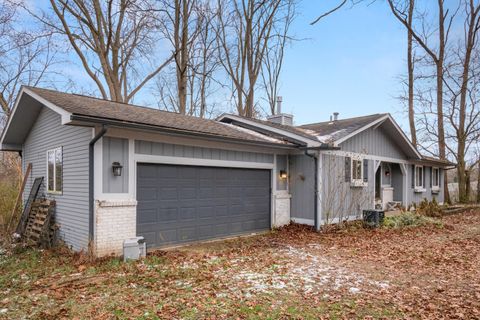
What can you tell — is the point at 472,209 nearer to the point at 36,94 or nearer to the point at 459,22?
the point at 459,22

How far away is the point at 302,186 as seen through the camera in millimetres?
10305

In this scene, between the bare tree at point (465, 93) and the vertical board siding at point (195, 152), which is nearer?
the vertical board siding at point (195, 152)

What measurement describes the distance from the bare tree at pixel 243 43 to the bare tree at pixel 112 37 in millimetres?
4118

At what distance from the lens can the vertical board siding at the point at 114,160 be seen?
259 inches

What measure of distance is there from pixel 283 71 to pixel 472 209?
43.2 feet

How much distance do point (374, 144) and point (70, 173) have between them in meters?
10.5

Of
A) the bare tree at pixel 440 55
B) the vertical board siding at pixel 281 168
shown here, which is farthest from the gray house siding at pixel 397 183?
the vertical board siding at pixel 281 168

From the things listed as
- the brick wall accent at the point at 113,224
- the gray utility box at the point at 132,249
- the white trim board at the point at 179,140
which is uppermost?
the white trim board at the point at 179,140

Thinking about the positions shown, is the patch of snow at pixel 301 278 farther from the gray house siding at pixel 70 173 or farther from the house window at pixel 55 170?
the house window at pixel 55 170

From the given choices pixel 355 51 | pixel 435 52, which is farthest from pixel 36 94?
pixel 435 52

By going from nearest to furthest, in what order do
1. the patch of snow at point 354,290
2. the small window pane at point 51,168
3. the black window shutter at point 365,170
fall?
the patch of snow at point 354,290, the small window pane at point 51,168, the black window shutter at point 365,170

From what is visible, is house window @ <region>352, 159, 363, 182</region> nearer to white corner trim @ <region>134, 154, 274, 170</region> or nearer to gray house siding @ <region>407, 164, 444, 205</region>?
white corner trim @ <region>134, 154, 274, 170</region>

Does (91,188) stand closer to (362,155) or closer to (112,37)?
(362,155)

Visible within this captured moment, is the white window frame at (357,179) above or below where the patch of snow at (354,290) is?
above
